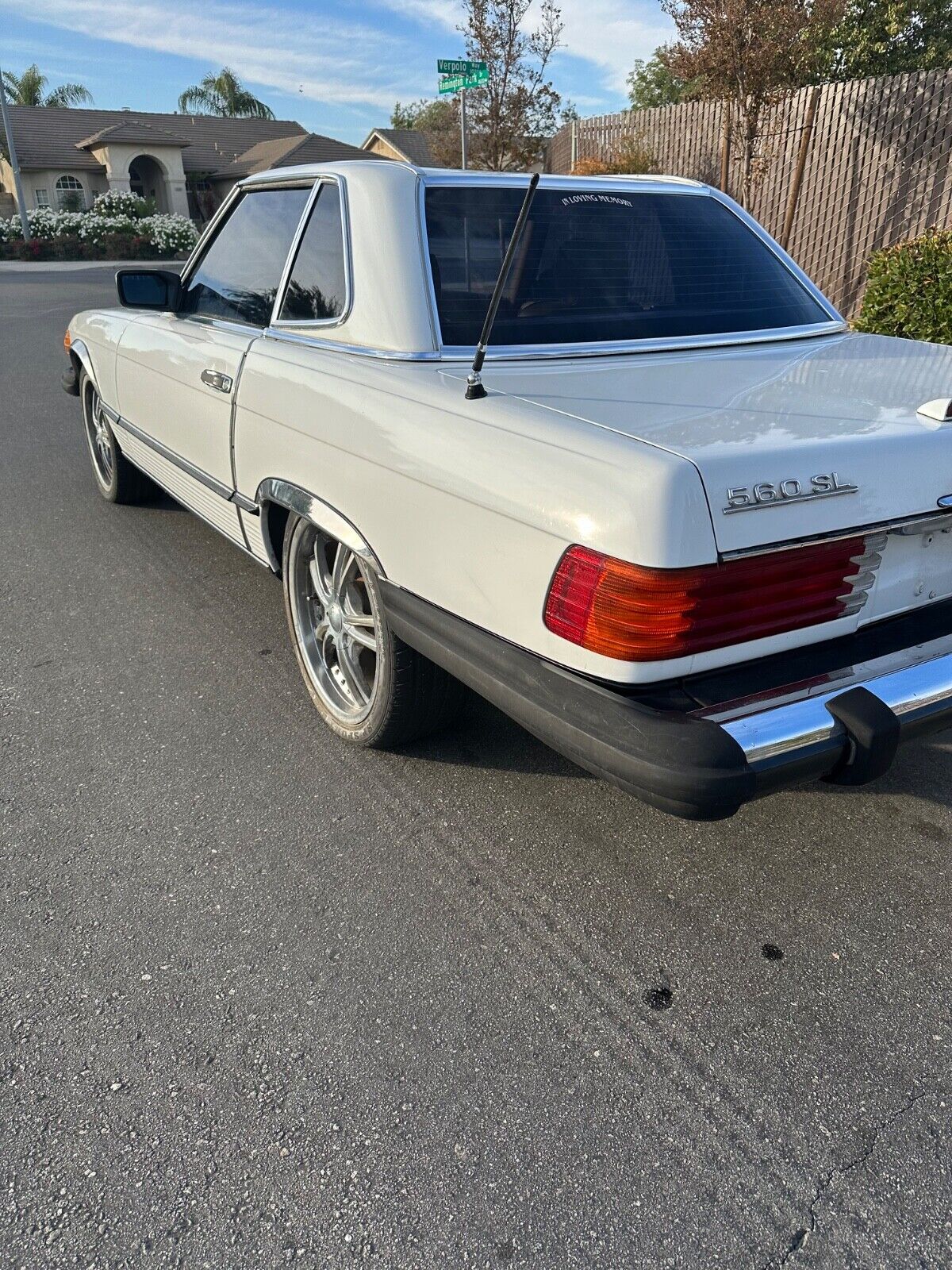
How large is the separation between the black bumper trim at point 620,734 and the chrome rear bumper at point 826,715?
0.21 feet

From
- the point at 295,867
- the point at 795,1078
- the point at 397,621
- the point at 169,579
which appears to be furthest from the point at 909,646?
the point at 169,579

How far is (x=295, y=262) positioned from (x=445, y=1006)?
2456 mm

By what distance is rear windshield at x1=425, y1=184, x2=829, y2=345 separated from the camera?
285cm

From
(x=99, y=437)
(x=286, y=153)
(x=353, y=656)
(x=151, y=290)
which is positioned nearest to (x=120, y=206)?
(x=286, y=153)

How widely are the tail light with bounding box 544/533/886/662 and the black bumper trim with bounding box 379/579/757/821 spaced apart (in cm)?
11

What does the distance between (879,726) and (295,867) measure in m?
1.55

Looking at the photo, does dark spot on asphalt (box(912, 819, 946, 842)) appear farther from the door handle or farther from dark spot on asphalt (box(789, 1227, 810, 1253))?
the door handle

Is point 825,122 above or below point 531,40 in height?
below

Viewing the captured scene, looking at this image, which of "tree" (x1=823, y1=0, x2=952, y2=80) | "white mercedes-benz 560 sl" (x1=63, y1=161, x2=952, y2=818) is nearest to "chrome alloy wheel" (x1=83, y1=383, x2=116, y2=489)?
"white mercedes-benz 560 sl" (x1=63, y1=161, x2=952, y2=818)

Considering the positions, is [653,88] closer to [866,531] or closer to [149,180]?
[149,180]

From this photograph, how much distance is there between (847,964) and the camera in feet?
7.56

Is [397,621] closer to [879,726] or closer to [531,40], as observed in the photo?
[879,726]

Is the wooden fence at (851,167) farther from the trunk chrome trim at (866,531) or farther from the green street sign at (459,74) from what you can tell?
the trunk chrome trim at (866,531)

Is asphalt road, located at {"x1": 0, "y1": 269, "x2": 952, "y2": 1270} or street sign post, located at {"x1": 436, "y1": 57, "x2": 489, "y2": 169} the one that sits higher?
street sign post, located at {"x1": 436, "y1": 57, "x2": 489, "y2": 169}
